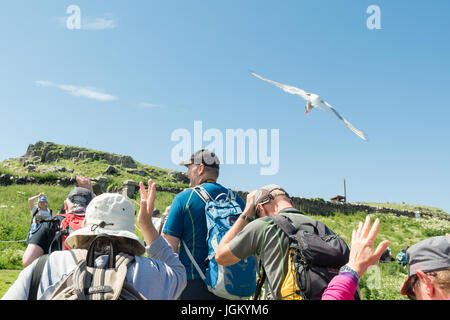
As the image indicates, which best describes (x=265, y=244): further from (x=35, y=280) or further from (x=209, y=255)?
(x=35, y=280)

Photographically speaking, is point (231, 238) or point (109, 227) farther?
point (231, 238)

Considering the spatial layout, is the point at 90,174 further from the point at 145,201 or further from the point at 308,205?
the point at 145,201

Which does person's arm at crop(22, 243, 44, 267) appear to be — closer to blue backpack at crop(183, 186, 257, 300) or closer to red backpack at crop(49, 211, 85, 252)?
red backpack at crop(49, 211, 85, 252)

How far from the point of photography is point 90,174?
3612 cm

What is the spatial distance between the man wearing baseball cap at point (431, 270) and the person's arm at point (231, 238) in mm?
1013

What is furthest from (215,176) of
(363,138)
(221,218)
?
(363,138)

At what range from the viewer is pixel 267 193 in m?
2.84

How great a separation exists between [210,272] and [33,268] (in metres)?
1.46

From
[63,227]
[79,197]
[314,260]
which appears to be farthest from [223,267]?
[79,197]

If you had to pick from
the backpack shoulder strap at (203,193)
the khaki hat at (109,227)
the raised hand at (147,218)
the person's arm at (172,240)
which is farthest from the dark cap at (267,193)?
the khaki hat at (109,227)

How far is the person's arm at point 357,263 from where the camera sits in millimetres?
1815

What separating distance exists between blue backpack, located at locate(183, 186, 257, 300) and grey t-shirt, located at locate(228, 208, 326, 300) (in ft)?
1.56

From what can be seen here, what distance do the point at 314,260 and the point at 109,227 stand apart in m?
1.14
